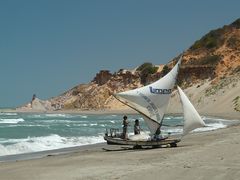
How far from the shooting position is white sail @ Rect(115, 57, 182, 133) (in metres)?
20.7

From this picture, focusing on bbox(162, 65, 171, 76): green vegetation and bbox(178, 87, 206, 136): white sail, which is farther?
bbox(162, 65, 171, 76): green vegetation

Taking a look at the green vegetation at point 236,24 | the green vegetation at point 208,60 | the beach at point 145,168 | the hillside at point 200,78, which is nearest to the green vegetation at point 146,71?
the hillside at point 200,78

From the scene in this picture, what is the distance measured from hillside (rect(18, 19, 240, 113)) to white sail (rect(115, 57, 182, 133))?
39537mm

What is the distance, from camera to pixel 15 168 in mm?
15148

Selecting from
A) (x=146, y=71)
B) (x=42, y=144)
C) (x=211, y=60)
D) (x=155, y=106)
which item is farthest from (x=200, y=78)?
(x=155, y=106)

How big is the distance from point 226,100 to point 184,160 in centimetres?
5206

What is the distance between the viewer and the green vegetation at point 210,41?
95938mm

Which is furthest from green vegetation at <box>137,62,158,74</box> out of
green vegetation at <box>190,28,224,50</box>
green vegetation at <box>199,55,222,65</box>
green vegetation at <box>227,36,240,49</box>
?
green vegetation at <box>227,36,240,49</box>

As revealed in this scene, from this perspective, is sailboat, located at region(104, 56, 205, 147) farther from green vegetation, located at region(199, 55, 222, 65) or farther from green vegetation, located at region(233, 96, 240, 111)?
green vegetation, located at region(199, 55, 222, 65)

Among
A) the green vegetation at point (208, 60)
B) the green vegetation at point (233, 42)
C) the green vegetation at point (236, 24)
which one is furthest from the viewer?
the green vegetation at point (236, 24)

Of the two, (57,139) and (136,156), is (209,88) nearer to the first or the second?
(57,139)

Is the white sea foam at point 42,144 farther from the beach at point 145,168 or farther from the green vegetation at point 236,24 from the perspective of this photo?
the green vegetation at point 236,24

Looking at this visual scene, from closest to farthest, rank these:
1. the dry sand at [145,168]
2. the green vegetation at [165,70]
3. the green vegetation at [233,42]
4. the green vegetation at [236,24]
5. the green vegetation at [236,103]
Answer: the dry sand at [145,168]
the green vegetation at [236,103]
the green vegetation at [233,42]
the green vegetation at [236,24]
the green vegetation at [165,70]

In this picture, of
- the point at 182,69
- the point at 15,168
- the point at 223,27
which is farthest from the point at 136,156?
the point at 223,27
